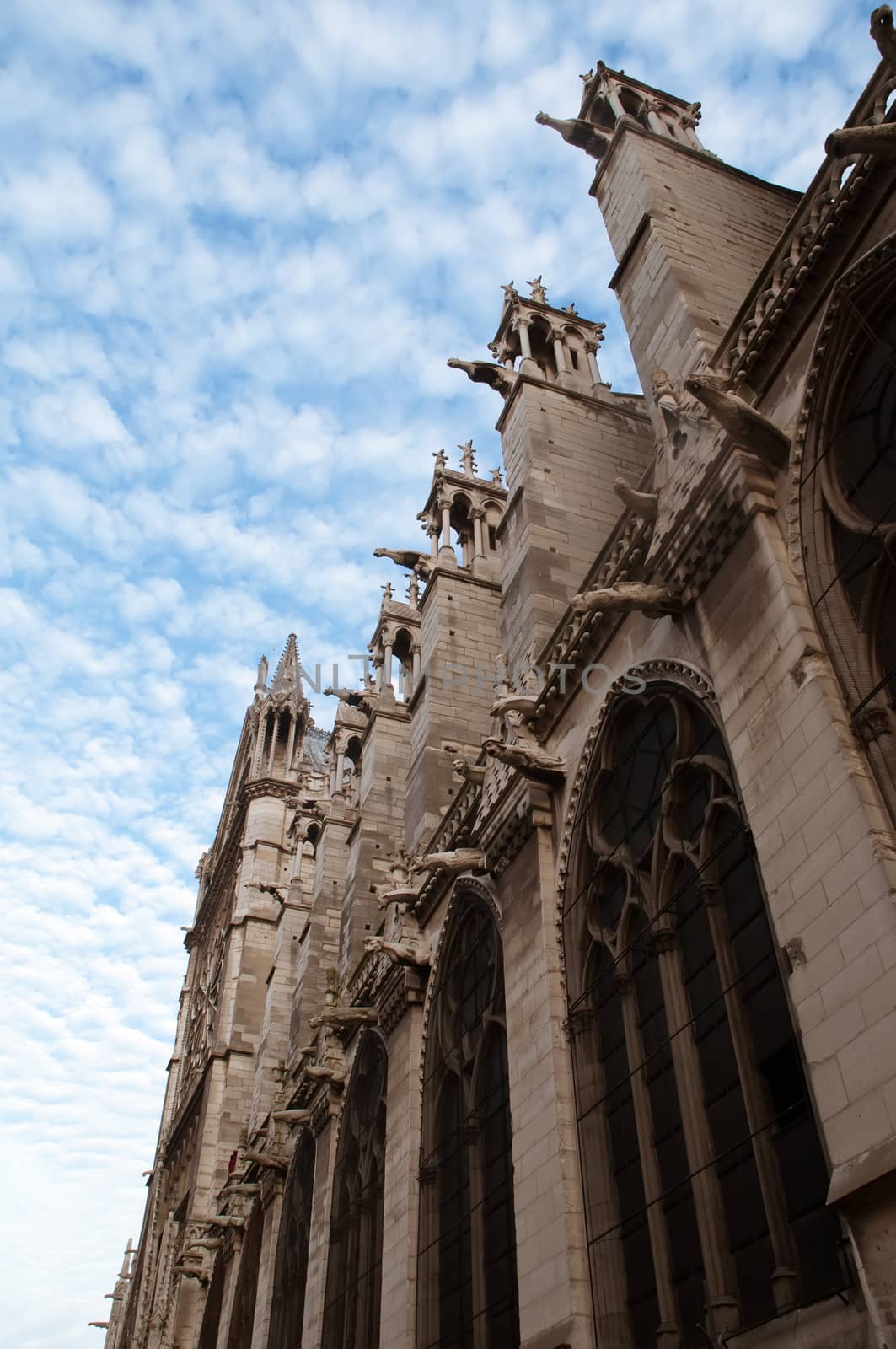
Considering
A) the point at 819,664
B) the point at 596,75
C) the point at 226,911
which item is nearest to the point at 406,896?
the point at 819,664

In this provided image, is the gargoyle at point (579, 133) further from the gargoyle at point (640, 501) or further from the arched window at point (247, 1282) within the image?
the arched window at point (247, 1282)

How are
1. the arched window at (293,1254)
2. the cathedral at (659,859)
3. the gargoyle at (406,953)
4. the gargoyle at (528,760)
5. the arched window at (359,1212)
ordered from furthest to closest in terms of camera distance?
the arched window at (293,1254) → the arched window at (359,1212) → the gargoyle at (406,953) → the gargoyle at (528,760) → the cathedral at (659,859)

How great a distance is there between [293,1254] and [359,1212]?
4361 mm

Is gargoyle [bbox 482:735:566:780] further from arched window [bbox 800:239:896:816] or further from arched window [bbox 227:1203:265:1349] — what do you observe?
arched window [bbox 227:1203:265:1349]

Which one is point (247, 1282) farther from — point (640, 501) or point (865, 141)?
point (865, 141)

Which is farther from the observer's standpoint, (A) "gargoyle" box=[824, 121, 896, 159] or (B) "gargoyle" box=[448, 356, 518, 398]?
(B) "gargoyle" box=[448, 356, 518, 398]

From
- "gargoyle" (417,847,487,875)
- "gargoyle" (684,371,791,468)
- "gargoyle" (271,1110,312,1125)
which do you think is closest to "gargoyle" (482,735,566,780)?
"gargoyle" (417,847,487,875)

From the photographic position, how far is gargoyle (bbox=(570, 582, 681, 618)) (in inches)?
368

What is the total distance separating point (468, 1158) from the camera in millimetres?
11828

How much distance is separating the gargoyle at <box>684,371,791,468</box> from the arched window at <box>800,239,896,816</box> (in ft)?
0.84

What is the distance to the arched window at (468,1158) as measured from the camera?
10.8m

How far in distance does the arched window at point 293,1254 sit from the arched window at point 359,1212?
6.12 feet

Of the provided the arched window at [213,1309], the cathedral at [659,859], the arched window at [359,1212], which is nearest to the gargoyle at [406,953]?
the cathedral at [659,859]

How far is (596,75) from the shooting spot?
1700 cm
